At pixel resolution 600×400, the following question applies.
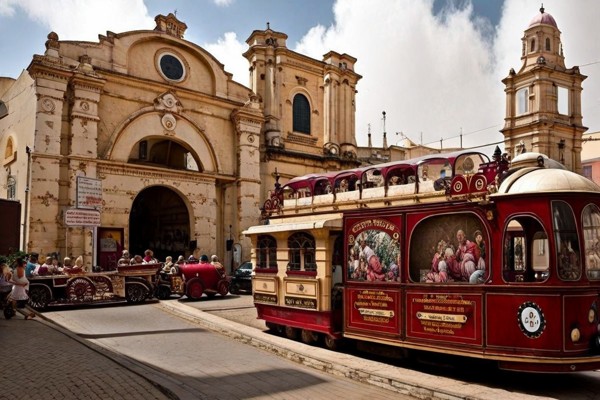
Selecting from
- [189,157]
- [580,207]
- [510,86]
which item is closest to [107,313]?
[580,207]

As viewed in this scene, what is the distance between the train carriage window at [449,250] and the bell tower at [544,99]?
2666cm

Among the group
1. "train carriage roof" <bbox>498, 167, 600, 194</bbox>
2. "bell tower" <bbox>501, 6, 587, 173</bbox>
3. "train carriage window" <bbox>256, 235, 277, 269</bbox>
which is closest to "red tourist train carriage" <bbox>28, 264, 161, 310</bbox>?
"train carriage window" <bbox>256, 235, 277, 269</bbox>

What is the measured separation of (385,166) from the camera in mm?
11219

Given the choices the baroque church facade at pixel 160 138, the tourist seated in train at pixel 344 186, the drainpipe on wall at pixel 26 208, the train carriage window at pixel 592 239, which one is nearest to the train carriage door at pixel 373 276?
the tourist seated in train at pixel 344 186

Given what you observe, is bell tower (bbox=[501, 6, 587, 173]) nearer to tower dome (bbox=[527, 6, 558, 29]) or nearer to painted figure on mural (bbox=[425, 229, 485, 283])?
tower dome (bbox=[527, 6, 558, 29])

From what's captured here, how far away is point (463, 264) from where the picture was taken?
320 inches

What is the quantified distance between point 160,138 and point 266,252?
1595 centimetres

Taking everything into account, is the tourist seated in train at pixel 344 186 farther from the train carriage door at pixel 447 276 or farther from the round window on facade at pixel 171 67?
the round window on facade at pixel 171 67

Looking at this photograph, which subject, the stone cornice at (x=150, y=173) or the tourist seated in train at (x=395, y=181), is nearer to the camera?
the tourist seated in train at (x=395, y=181)

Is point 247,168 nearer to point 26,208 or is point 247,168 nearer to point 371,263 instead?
point 26,208

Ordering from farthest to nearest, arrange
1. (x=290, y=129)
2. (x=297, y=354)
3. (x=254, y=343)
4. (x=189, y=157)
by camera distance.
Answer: (x=290, y=129) < (x=189, y=157) < (x=254, y=343) < (x=297, y=354)

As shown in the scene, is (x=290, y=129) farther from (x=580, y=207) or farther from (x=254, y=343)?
(x=580, y=207)

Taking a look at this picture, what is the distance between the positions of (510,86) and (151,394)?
33.1 metres

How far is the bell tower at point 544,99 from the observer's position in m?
32.1
